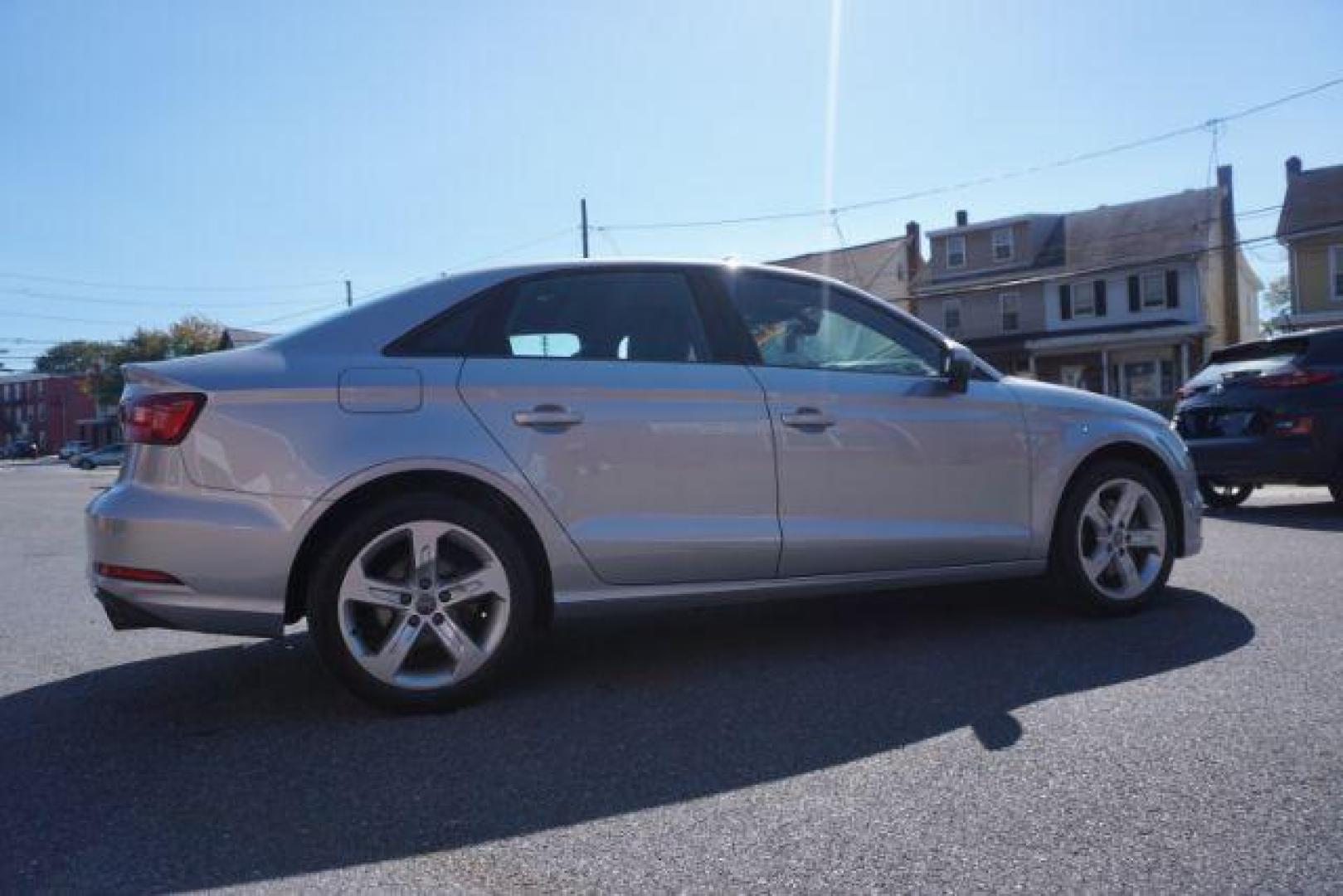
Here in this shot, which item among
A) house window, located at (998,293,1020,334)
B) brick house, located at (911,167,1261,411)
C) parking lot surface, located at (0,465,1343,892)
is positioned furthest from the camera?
house window, located at (998,293,1020,334)

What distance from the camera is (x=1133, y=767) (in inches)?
108

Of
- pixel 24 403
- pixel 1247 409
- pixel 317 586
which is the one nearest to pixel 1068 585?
pixel 317 586

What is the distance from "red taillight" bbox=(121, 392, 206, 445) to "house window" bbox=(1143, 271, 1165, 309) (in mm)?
35386

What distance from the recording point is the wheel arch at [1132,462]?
446 centimetres

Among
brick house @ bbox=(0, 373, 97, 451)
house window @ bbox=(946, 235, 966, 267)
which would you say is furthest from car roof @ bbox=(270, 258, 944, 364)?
brick house @ bbox=(0, 373, 97, 451)

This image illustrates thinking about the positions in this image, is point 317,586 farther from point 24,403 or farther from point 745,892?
point 24,403

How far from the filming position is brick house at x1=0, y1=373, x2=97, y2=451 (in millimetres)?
92125

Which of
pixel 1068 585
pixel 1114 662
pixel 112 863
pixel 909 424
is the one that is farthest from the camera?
pixel 1068 585

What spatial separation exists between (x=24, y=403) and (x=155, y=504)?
114 metres

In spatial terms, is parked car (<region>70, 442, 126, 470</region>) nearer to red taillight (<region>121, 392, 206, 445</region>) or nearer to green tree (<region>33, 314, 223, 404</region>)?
green tree (<region>33, 314, 223, 404</region>)

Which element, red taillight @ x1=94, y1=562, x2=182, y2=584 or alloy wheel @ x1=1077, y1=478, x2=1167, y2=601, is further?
alloy wheel @ x1=1077, y1=478, x2=1167, y2=601

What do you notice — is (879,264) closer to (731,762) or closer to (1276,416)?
(1276,416)

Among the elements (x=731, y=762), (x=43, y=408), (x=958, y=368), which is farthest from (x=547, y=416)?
(x=43, y=408)

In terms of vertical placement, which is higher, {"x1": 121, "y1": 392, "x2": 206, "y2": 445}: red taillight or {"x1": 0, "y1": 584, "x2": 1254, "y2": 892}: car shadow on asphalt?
{"x1": 121, "y1": 392, "x2": 206, "y2": 445}: red taillight
